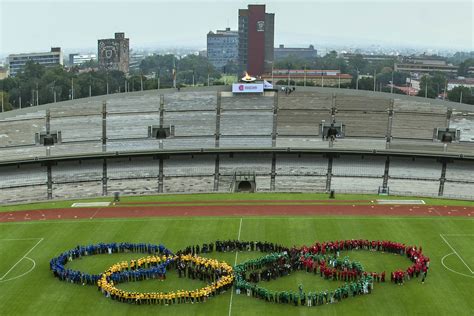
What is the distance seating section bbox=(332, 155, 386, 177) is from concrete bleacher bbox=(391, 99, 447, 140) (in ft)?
13.4

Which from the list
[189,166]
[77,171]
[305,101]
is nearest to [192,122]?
[189,166]

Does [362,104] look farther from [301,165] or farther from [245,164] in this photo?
[245,164]

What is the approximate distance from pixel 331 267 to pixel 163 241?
1184 cm

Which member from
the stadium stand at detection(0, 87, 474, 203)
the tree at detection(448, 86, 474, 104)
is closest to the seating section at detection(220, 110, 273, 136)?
the stadium stand at detection(0, 87, 474, 203)

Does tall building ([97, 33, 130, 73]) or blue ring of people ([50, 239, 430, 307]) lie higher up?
tall building ([97, 33, 130, 73])

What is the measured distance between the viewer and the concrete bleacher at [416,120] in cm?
6232

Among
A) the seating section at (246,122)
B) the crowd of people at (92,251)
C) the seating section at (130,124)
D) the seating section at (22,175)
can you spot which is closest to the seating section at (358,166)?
the seating section at (246,122)

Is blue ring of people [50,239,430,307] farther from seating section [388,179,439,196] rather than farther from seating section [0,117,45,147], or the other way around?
seating section [0,117,45,147]

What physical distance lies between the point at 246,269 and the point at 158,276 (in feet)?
16.5

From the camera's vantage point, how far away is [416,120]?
64.1 meters

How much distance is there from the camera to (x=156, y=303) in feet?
104

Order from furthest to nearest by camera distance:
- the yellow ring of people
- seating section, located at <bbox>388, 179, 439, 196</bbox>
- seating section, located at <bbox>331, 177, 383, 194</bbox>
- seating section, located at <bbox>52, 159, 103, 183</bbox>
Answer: seating section, located at <bbox>52, 159, 103, 183</bbox> < seating section, located at <bbox>331, 177, 383, 194</bbox> < seating section, located at <bbox>388, 179, 439, 196</bbox> < the yellow ring of people

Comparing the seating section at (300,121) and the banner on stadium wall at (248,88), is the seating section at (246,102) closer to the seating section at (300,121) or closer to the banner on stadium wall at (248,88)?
the banner on stadium wall at (248,88)

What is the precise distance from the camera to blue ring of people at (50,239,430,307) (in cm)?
3170
